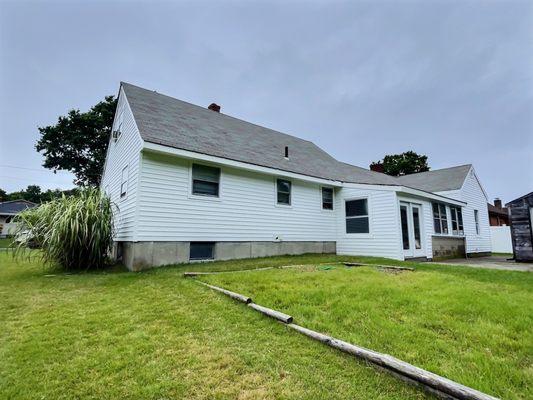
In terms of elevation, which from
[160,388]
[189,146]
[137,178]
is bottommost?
[160,388]

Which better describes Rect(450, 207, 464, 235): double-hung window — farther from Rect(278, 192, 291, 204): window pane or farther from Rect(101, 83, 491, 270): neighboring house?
Rect(278, 192, 291, 204): window pane

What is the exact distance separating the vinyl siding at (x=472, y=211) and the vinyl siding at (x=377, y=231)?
8.38m

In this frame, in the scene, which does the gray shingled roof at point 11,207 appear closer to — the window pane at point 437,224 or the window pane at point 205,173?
the window pane at point 205,173

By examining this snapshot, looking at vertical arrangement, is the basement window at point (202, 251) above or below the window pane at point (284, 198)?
below

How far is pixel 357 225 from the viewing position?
454 inches

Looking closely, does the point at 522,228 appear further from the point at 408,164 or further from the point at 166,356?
the point at 408,164

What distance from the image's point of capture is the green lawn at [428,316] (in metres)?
2.35

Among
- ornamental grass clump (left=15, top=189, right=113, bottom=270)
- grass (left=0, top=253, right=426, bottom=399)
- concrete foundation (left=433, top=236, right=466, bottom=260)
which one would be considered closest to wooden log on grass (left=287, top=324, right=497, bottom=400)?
grass (left=0, top=253, right=426, bottom=399)

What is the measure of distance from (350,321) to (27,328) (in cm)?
405

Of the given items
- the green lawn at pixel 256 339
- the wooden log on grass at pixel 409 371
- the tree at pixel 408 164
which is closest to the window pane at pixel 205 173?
the green lawn at pixel 256 339

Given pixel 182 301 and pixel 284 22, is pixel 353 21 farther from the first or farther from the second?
pixel 182 301

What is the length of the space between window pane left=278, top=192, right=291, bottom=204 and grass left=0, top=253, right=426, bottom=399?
6673 millimetres

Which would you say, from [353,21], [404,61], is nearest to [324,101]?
[404,61]

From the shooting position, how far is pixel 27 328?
347cm
